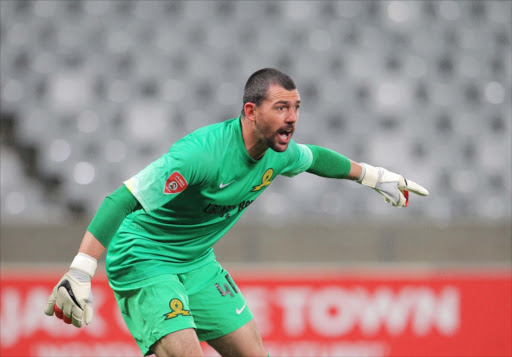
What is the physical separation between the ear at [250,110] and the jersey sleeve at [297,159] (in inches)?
13.3

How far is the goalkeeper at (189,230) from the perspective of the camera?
262cm

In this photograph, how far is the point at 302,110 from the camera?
22.1ft

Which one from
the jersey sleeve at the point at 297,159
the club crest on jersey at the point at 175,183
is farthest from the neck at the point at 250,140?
the club crest on jersey at the point at 175,183

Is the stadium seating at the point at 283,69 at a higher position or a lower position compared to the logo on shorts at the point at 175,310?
higher

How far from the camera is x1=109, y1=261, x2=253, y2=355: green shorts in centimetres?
285

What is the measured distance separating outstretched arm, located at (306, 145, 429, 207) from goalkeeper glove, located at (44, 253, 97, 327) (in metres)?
1.31

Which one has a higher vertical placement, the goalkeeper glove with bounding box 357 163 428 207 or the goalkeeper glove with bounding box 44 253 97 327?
the goalkeeper glove with bounding box 357 163 428 207

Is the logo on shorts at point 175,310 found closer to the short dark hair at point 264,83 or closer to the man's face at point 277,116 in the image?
the man's face at point 277,116

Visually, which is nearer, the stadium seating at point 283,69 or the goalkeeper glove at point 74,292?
the goalkeeper glove at point 74,292

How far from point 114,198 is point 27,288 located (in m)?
2.52

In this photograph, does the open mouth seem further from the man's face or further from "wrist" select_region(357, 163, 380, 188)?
"wrist" select_region(357, 163, 380, 188)

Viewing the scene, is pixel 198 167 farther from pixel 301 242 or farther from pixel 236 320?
pixel 301 242

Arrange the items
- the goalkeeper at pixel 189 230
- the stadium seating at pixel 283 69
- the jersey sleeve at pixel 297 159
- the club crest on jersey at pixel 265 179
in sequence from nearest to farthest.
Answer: the goalkeeper at pixel 189 230, the club crest on jersey at pixel 265 179, the jersey sleeve at pixel 297 159, the stadium seating at pixel 283 69

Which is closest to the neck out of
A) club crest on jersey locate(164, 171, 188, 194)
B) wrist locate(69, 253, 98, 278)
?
club crest on jersey locate(164, 171, 188, 194)
